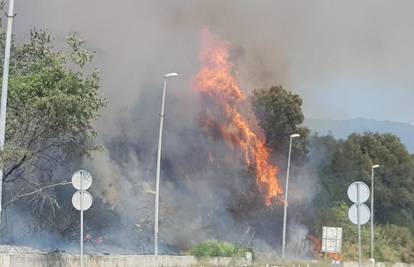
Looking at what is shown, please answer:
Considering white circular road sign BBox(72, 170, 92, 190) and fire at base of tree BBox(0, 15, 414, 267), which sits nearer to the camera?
white circular road sign BBox(72, 170, 92, 190)

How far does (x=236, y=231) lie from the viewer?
66.4 meters

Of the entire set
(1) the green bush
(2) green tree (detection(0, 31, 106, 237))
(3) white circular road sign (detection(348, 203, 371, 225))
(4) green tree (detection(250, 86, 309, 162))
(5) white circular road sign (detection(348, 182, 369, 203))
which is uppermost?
(4) green tree (detection(250, 86, 309, 162))

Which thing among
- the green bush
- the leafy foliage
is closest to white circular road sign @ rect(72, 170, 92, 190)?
the green bush

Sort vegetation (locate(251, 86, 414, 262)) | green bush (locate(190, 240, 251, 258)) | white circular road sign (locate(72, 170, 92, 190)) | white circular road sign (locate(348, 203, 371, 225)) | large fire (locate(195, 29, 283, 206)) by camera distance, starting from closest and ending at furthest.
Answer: white circular road sign (locate(348, 203, 371, 225)) < white circular road sign (locate(72, 170, 92, 190)) < green bush (locate(190, 240, 251, 258)) < large fire (locate(195, 29, 283, 206)) < vegetation (locate(251, 86, 414, 262))

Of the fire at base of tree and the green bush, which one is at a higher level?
the fire at base of tree

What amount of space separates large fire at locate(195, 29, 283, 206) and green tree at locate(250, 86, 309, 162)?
390 cm

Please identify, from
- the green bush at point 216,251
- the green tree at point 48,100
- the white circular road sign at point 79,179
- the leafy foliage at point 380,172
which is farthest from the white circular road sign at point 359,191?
the leafy foliage at point 380,172

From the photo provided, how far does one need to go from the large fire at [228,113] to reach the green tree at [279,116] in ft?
12.8

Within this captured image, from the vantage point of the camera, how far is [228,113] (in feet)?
223

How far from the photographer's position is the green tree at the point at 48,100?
77.4 feet

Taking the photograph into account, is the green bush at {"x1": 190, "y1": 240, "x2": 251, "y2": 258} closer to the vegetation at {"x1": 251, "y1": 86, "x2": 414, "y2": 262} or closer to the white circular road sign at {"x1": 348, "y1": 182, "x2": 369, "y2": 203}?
the vegetation at {"x1": 251, "y1": 86, "x2": 414, "y2": 262}

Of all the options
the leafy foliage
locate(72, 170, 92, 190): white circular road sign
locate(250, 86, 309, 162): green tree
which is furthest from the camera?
the leafy foliage

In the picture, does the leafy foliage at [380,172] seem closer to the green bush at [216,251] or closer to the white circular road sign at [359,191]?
the green bush at [216,251]

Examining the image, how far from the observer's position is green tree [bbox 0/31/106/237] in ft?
77.4
